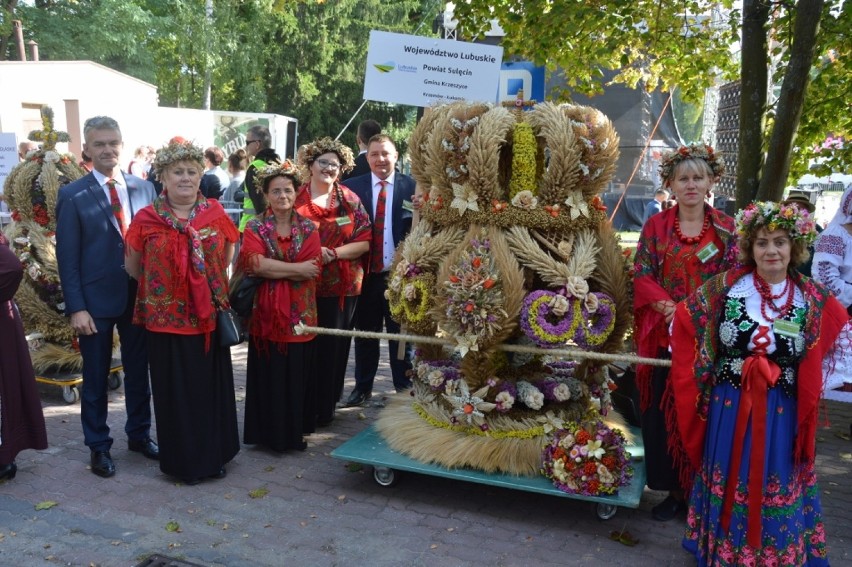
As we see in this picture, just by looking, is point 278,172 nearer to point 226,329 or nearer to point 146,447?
point 226,329

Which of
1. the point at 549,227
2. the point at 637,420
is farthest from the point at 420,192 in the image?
the point at 637,420

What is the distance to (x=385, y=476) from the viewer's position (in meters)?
4.39

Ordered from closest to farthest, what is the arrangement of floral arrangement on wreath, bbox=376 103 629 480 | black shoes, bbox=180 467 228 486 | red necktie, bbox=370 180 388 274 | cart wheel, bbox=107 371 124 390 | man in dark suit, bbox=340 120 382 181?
1. floral arrangement on wreath, bbox=376 103 629 480
2. black shoes, bbox=180 467 228 486
3. red necktie, bbox=370 180 388 274
4. cart wheel, bbox=107 371 124 390
5. man in dark suit, bbox=340 120 382 181

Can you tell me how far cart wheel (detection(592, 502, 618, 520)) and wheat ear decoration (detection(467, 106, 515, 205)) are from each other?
1732 millimetres

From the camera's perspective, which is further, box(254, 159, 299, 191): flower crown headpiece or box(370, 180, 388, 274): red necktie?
box(370, 180, 388, 274): red necktie

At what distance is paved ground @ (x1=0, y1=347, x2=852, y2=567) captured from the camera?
3.67m

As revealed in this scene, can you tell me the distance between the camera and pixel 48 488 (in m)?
4.41

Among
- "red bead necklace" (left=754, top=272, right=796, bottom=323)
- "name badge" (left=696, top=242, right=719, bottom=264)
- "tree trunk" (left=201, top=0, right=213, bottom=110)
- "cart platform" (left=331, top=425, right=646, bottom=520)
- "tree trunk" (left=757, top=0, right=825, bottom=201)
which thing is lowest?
"cart platform" (left=331, top=425, right=646, bottom=520)

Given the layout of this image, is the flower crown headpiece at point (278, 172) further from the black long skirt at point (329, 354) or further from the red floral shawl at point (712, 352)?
the red floral shawl at point (712, 352)

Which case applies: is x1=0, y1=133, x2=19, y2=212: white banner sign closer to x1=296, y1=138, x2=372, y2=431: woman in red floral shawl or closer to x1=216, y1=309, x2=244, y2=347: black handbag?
x1=296, y1=138, x2=372, y2=431: woman in red floral shawl

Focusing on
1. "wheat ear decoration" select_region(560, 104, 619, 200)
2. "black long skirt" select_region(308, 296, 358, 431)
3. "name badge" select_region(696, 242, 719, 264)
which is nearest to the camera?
"name badge" select_region(696, 242, 719, 264)

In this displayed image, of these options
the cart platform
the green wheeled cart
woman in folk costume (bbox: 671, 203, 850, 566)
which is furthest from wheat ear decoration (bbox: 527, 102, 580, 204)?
the green wheeled cart

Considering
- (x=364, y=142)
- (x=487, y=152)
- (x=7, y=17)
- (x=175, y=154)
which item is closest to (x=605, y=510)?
(x=487, y=152)

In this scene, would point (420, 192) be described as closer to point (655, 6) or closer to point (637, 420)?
point (637, 420)
